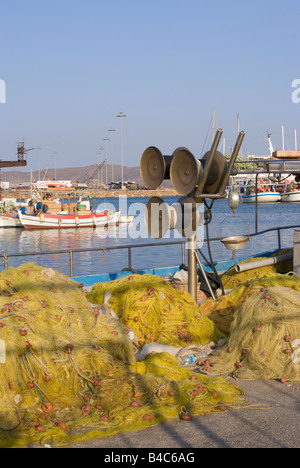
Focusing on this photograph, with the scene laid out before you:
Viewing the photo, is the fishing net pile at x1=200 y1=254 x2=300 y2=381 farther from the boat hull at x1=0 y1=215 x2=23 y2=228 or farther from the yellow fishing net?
the boat hull at x1=0 y1=215 x2=23 y2=228

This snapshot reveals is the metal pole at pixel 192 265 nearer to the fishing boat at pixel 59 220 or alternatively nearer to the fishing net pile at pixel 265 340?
the fishing net pile at pixel 265 340

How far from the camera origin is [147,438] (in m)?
4.25

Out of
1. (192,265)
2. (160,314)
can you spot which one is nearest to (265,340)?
(160,314)

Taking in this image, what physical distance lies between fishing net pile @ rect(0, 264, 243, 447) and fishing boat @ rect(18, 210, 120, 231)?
163 ft

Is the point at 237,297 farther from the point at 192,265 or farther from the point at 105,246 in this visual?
the point at 105,246

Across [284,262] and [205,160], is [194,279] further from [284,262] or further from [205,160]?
[284,262]

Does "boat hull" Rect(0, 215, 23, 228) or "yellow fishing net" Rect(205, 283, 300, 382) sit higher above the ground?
"yellow fishing net" Rect(205, 283, 300, 382)

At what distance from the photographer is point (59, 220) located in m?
55.6

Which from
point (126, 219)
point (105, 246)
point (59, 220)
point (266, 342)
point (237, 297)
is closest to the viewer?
point (266, 342)

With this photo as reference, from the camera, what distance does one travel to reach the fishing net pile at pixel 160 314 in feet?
22.1

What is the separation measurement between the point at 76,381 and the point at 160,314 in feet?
6.67

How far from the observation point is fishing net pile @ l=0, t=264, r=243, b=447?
449 centimetres

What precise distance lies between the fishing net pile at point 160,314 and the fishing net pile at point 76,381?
2.73 feet

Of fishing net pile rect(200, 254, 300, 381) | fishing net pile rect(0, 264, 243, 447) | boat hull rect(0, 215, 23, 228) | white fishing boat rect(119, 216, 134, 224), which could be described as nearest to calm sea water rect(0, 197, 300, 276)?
white fishing boat rect(119, 216, 134, 224)
